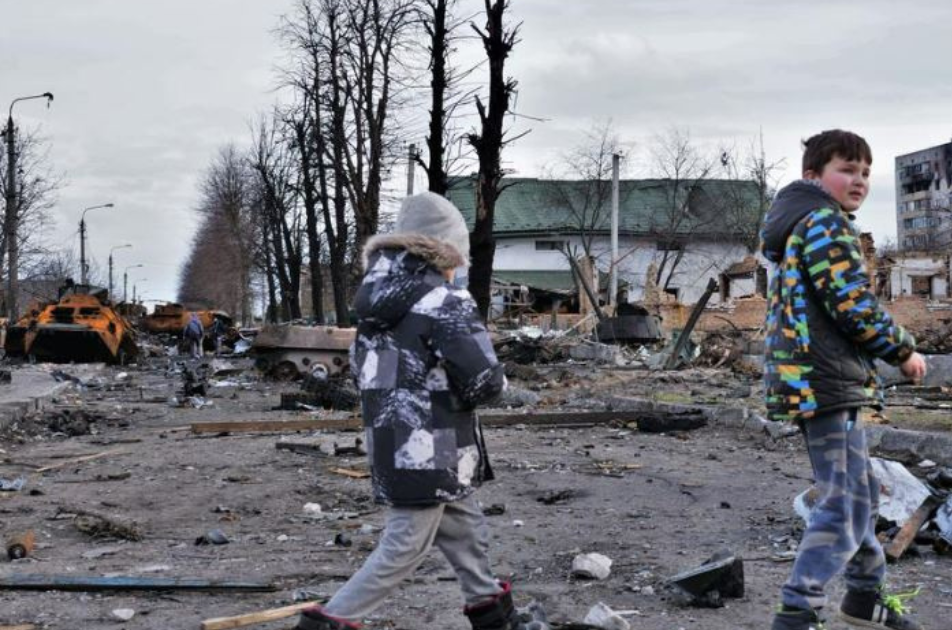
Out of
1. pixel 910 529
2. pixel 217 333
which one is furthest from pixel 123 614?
pixel 217 333

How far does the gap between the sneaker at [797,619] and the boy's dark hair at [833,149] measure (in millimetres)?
1587

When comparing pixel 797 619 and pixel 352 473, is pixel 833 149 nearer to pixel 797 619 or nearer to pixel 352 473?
pixel 797 619

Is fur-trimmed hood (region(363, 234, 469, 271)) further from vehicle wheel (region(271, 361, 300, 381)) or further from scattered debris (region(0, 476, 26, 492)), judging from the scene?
vehicle wheel (region(271, 361, 300, 381))

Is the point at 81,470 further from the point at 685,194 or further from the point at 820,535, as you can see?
the point at 685,194

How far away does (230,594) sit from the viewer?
5.14 metres

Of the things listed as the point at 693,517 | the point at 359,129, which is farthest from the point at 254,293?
the point at 693,517

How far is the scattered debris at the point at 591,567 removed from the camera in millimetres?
5355

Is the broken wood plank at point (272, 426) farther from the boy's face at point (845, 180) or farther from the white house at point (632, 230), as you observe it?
the white house at point (632, 230)

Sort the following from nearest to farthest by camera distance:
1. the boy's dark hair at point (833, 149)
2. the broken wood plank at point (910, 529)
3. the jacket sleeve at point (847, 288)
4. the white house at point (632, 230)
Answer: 1. the jacket sleeve at point (847, 288)
2. the boy's dark hair at point (833, 149)
3. the broken wood plank at point (910, 529)
4. the white house at point (632, 230)

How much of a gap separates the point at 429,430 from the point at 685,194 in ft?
206

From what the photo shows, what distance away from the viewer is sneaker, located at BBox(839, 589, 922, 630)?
13.2 feet

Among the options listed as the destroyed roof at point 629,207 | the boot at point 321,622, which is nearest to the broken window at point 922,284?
the destroyed roof at point 629,207

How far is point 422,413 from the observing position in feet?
12.6

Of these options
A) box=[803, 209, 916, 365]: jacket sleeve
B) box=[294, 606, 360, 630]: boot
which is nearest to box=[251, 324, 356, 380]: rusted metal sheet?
box=[294, 606, 360, 630]: boot
